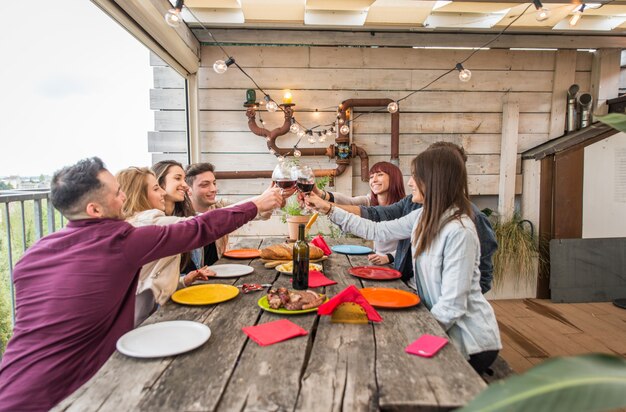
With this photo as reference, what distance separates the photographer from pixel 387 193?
299 cm

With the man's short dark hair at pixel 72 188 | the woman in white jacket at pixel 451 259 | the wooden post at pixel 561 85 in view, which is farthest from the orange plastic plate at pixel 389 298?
the wooden post at pixel 561 85

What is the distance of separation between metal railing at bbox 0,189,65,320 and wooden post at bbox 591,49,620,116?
183 inches

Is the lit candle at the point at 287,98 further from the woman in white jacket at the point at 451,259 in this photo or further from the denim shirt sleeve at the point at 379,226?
the woman in white jacket at the point at 451,259

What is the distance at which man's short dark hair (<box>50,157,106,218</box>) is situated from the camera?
135 centimetres

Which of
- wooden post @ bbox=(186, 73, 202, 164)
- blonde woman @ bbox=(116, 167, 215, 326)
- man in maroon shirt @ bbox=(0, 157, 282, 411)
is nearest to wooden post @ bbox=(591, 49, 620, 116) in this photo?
wooden post @ bbox=(186, 73, 202, 164)

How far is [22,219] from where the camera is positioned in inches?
Answer: 86.4

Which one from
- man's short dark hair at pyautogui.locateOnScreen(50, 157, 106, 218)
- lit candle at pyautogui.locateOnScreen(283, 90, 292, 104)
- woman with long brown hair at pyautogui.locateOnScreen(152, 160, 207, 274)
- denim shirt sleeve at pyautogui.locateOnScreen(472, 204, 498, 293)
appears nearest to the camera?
man's short dark hair at pyautogui.locateOnScreen(50, 157, 106, 218)

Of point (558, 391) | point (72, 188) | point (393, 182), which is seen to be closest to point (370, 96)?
point (393, 182)

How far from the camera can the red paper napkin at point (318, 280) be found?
175 cm

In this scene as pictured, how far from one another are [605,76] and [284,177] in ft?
12.4

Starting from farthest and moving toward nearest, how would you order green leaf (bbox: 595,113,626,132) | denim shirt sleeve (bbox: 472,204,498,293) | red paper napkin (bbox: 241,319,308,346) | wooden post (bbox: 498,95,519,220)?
wooden post (bbox: 498,95,519,220)
denim shirt sleeve (bbox: 472,204,498,293)
red paper napkin (bbox: 241,319,308,346)
green leaf (bbox: 595,113,626,132)

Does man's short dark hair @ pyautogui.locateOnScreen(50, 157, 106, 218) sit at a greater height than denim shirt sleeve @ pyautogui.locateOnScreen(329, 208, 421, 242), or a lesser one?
greater

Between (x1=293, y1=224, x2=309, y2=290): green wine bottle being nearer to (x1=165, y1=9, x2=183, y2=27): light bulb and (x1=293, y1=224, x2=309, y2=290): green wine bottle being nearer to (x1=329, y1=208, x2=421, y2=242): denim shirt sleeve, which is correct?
(x1=329, y1=208, x2=421, y2=242): denim shirt sleeve

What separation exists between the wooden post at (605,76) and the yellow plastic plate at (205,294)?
4070 millimetres
